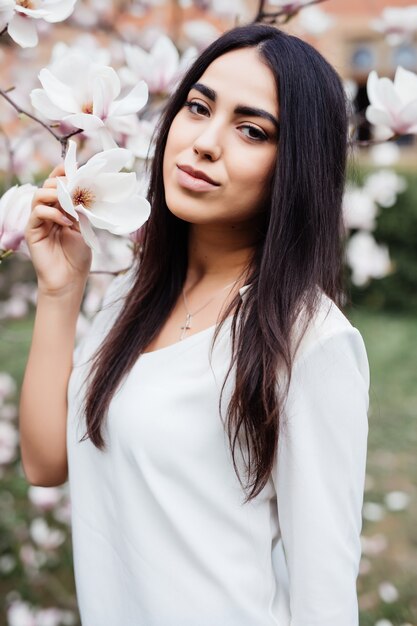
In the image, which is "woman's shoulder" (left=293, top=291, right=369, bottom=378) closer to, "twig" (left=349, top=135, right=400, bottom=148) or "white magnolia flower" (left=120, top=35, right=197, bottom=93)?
"twig" (left=349, top=135, right=400, bottom=148)

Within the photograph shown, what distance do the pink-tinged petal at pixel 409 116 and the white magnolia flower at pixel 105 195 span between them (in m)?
0.57

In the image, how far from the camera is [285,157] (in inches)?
43.2

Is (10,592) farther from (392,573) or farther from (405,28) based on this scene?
(405,28)

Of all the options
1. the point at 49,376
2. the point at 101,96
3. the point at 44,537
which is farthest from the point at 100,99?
the point at 44,537

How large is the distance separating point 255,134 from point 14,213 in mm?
388

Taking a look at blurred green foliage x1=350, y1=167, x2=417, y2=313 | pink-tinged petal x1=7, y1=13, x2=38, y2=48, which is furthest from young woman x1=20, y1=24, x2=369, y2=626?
blurred green foliage x1=350, y1=167, x2=417, y2=313

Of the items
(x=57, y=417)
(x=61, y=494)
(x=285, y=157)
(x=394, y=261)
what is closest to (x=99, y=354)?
(x=57, y=417)

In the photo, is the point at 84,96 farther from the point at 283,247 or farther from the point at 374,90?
the point at 374,90

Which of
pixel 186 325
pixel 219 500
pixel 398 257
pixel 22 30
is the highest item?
pixel 22 30

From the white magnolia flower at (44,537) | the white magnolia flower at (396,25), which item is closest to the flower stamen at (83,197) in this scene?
the white magnolia flower at (396,25)

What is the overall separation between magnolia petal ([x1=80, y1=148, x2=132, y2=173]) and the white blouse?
32 centimetres

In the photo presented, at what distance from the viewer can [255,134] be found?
1.12 m

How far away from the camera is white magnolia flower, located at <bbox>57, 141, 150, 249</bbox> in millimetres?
973

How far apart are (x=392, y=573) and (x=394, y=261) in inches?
193
